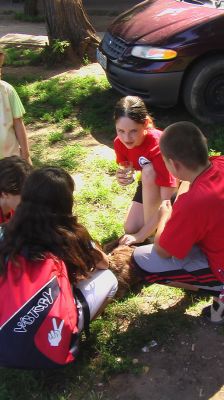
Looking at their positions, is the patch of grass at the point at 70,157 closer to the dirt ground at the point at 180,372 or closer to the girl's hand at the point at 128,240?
the girl's hand at the point at 128,240

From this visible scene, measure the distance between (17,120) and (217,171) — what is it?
1.62 metres

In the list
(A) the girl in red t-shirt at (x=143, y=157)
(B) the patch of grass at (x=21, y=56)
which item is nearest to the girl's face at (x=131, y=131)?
(A) the girl in red t-shirt at (x=143, y=157)

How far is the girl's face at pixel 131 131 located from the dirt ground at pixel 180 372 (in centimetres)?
121

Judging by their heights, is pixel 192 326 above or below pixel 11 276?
below

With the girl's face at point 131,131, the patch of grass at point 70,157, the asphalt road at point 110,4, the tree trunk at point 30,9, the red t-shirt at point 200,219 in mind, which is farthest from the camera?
the asphalt road at point 110,4

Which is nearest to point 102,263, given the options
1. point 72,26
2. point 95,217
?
point 95,217

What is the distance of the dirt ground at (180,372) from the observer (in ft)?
8.12

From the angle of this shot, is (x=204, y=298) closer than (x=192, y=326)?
No

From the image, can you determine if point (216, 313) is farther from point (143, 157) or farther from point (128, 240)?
point (143, 157)

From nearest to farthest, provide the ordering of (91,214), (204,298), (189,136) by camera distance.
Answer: (189,136) → (204,298) → (91,214)

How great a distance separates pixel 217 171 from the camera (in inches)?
101

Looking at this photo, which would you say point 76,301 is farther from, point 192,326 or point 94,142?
point 94,142

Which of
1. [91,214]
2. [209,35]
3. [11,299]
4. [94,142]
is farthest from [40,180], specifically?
[209,35]

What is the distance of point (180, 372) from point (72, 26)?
6250 mm
